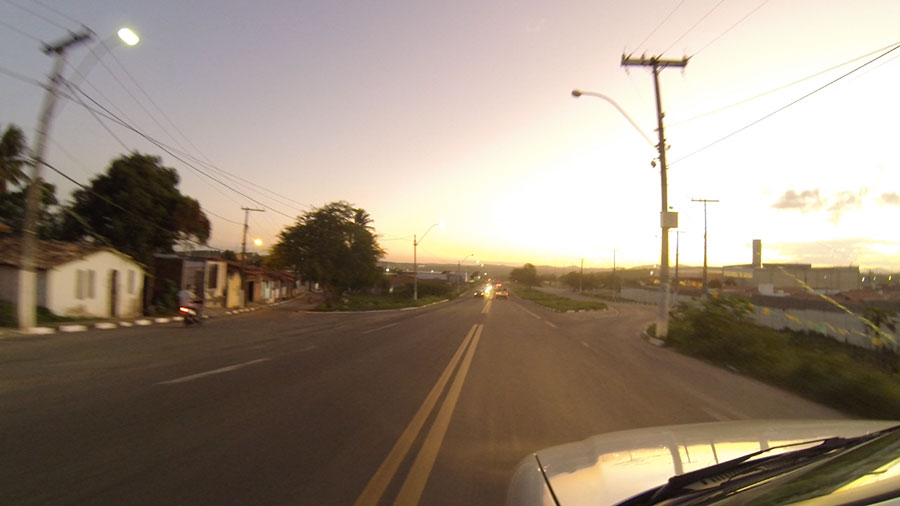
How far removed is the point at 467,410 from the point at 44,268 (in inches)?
891

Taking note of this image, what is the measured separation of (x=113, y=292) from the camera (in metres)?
27.2

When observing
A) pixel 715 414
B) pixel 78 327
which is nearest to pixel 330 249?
pixel 78 327

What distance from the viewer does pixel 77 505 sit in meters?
3.87

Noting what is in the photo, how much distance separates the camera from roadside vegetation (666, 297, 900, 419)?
8.53 meters

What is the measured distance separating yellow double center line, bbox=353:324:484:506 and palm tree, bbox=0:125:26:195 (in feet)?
103

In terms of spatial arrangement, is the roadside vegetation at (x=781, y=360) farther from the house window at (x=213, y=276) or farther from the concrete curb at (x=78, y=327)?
the house window at (x=213, y=276)

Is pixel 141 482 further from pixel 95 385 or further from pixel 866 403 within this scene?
pixel 866 403

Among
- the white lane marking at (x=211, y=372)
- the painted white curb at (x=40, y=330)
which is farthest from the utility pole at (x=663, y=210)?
the painted white curb at (x=40, y=330)

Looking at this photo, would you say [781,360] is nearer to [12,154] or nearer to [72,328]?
[72,328]

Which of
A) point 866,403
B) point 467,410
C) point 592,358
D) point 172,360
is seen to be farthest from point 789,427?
point 172,360

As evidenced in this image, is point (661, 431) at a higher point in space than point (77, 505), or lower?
higher

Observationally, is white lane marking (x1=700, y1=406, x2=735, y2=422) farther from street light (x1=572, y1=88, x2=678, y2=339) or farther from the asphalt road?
street light (x1=572, y1=88, x2=678, y2=339)

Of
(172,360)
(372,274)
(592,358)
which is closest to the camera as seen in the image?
(172,360)

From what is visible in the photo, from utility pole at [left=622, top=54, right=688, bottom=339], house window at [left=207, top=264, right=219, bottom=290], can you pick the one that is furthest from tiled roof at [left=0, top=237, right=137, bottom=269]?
utility pole at [left=622, top=54, right=688, bottom=339]
